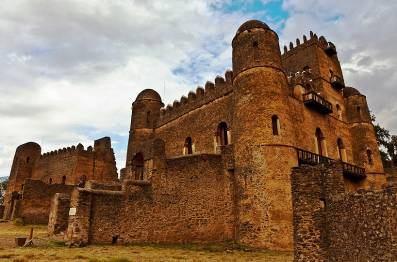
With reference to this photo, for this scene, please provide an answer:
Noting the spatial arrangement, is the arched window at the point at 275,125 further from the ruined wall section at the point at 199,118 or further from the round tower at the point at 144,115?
the round tower at the point at 144,115

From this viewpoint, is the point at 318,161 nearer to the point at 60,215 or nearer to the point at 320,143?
the point at 320,143

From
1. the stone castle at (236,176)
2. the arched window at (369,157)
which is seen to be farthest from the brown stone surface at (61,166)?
the arched window at (369,157)

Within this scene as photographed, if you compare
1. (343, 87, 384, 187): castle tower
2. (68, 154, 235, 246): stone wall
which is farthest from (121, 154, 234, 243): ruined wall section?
(343, 87, 384, 187): castle tower

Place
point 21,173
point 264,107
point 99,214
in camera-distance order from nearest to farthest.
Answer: point 99,214 < point 264,107 < point 21,173

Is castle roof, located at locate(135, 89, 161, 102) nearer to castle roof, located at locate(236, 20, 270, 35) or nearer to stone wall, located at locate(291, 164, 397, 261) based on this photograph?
castle roof, located at locate(236, 20, 270, 35)

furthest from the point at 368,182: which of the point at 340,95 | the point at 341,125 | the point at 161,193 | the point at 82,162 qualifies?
the point at 82,162

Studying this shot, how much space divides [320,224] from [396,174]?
23.6 meters

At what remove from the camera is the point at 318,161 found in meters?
20.2

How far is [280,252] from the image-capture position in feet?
50.1

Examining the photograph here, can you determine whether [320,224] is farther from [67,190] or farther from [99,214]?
[67,190]

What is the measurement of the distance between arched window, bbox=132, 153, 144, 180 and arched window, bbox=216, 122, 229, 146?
22.9ft

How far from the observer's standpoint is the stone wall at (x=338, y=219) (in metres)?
7.06

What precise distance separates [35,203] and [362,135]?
2625 centimetres

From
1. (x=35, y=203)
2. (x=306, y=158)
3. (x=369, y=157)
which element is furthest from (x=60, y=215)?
(x=369, y=157)
